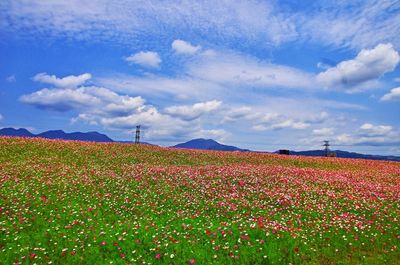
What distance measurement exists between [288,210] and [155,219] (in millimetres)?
6948

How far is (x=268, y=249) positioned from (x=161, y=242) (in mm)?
4008

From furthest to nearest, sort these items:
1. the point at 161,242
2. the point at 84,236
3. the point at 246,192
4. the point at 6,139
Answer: the point at 6,139 → the point at 246,192 → the point at 84,236 → the point at 161,242

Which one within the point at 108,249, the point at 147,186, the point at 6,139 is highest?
the point at 6,139

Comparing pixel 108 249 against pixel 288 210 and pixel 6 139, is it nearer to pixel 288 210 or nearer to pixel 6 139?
pixel 288 210

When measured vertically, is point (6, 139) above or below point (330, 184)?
above

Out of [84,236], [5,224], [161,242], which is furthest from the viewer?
[5,224]

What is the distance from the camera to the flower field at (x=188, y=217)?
11.9 m

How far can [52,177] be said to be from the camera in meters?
24.1

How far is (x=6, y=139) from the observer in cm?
3831

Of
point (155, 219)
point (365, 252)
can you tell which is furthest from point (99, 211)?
point (365, 252)

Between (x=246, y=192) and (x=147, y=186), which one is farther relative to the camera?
(x=147, y=186)

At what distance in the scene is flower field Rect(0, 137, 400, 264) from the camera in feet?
39.1

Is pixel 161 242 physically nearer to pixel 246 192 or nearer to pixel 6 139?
pixel 246 192

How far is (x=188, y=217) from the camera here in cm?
1605
